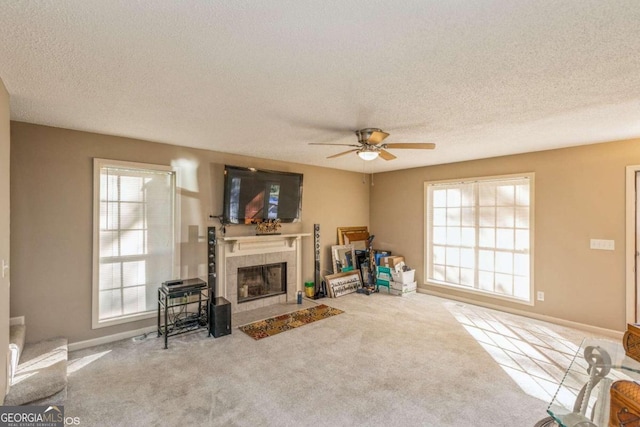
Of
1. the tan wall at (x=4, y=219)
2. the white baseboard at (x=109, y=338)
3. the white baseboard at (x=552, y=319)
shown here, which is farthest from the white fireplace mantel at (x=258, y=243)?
the white baseboard at (x=552, y=319)

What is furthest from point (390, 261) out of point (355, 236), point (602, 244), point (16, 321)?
point (16, 321)

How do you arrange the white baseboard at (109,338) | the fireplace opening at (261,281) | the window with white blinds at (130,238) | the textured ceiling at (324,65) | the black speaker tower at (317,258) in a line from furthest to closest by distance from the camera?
the black speaker tower at (317,258)
the fireplace opening at (261,281)
the window with white blinds at (130,238)
the white baseboard at (109,338)
the textured ceiling at (324,65)

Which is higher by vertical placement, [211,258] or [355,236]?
[355,236]

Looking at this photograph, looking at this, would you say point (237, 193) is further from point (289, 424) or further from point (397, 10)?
point (397, 10)

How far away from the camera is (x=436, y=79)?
6.94ft

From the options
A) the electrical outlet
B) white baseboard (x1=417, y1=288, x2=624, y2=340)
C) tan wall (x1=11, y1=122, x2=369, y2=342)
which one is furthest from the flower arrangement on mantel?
the electrical outlet

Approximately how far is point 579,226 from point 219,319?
4925mm

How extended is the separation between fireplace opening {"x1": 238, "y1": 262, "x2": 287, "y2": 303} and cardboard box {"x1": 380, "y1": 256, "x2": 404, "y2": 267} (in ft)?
6.57

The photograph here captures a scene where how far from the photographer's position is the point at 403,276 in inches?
223

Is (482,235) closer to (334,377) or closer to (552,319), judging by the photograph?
(552,319)

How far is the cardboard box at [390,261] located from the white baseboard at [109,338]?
403 centimetres

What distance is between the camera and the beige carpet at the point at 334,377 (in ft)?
7.57

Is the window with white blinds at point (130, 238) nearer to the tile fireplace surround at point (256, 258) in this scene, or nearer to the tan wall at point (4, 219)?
the tile fireplace surround at point (256, 258)

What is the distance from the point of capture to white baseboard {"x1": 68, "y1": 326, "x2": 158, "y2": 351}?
3387 millimetres
